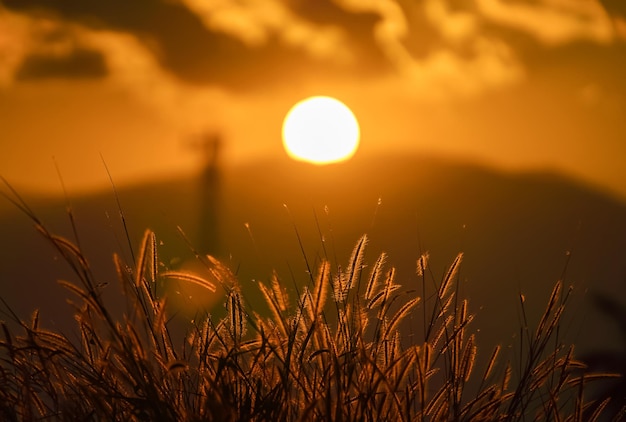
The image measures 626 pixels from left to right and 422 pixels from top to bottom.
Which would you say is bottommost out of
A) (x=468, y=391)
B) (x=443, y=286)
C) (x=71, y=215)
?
(x=468, y=391)

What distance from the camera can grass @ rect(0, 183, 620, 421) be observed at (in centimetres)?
218

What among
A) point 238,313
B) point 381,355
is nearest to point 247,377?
point 238,313

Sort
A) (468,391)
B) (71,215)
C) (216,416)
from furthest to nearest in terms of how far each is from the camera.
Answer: (468,391)
(71,215)
(216,416)

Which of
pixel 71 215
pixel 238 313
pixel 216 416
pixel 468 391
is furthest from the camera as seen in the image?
pixel 468 391

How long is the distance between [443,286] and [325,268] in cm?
41

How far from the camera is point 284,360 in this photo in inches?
91.8

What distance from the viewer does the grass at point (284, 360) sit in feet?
7.14

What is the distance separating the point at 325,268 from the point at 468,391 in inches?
26.9

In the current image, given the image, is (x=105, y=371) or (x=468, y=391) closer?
(x=105, y=371)

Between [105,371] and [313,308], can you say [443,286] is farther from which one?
[105,371]

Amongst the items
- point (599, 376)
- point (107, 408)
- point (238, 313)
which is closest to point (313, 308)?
point (238, 313)

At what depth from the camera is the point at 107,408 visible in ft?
7.28

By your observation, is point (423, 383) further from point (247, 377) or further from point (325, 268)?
point (247, 377)

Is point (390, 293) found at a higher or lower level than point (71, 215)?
lower
